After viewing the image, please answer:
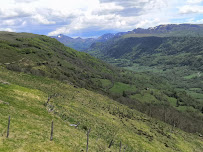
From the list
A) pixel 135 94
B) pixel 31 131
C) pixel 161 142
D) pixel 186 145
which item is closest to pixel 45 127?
pixel 31 131

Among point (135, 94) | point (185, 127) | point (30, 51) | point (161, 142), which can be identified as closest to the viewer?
point (161, 142)

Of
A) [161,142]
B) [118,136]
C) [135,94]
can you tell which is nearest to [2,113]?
[118,136]

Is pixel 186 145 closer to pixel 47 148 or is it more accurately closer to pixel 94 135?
pixel 94 135

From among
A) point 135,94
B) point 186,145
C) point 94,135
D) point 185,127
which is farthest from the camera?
point 135,94

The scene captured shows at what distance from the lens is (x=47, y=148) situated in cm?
2386

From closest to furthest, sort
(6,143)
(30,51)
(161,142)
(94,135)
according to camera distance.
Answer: (6,143), (94,135), (161,142), (30,51)

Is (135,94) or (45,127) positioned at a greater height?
(45,127)

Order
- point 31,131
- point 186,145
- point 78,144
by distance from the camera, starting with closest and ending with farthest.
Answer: point 31,131, point 78,144, point 186,145

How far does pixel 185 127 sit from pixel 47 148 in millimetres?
113365

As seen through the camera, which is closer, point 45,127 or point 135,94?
point 45,127

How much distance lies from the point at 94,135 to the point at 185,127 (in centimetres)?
9844

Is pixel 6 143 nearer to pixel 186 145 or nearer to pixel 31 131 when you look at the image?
pixel 31 131

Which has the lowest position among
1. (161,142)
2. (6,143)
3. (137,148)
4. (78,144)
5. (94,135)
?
(161,142)

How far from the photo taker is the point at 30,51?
141m
